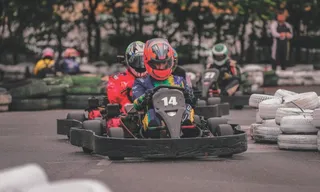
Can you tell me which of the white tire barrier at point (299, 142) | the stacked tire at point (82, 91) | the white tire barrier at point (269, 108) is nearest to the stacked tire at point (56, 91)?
the stacked tire at point (82, 91)

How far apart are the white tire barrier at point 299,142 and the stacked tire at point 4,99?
9.54 m

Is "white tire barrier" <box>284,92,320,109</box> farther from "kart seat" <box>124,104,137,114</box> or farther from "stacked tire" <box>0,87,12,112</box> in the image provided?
"stacked tire" <box>0,87,12,112</box>

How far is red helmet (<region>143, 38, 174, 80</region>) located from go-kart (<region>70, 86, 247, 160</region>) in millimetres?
428

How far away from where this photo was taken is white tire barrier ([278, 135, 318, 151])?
34.5ft

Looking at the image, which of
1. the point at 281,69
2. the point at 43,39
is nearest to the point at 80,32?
the point at 43,39

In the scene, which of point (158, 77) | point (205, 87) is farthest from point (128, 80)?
point (205, 87)

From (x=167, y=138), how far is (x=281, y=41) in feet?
62.9

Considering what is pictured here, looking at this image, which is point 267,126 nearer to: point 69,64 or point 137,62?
point 137,62

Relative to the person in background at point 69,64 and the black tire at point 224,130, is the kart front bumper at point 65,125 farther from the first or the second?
the person in background at point 69,64

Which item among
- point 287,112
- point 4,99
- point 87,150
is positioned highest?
point 287,112

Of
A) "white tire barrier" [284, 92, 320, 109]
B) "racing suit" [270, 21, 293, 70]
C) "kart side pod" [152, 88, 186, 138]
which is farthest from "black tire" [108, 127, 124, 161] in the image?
"racing suit" [270, 21, 293, 70]

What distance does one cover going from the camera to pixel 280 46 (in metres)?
28.2

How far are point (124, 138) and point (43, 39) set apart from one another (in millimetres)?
21341

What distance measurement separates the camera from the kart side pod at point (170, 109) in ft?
30.9
